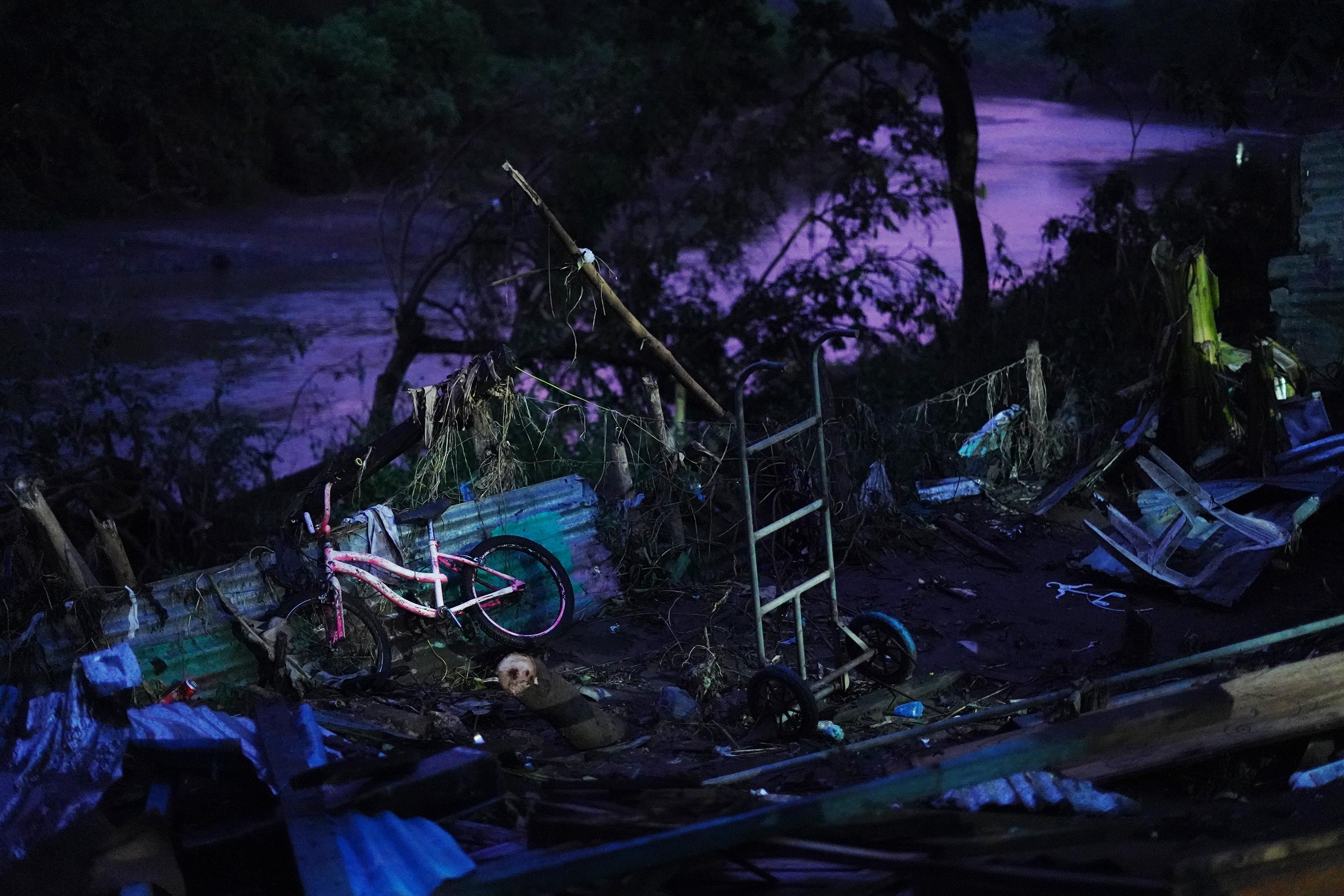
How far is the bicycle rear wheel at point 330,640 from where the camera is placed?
647 centimetres

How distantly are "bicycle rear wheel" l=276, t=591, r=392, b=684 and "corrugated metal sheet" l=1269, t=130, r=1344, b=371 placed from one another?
8684 mm

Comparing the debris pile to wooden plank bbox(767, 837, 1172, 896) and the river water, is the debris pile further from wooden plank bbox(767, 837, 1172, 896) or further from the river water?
the river water

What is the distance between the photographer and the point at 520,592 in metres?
7.16

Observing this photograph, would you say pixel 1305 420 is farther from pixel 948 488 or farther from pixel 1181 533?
pixel 948 488

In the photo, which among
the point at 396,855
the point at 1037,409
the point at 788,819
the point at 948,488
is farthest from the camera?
the point at 1037,409

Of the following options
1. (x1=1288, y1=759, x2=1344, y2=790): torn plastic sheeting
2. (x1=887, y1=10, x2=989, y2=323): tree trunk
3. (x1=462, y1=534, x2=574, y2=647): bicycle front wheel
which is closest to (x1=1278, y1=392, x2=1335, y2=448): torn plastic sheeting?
(x1=1288, y1=759, x2=1344, y2=790): torn plastic sheeting

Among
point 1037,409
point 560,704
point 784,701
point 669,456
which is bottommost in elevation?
point 784,701

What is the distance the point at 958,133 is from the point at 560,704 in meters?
12.8

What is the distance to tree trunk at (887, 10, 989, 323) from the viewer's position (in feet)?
51.2

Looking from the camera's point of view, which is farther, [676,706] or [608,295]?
[608,295]

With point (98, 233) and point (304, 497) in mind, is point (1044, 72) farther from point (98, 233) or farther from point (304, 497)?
point (304, 497)

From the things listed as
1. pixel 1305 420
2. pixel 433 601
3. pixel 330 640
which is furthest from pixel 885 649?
pixel 1305 420

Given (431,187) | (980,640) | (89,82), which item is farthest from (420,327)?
(980,640)

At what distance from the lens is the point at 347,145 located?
61.8ft
